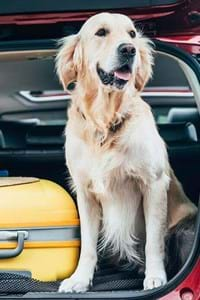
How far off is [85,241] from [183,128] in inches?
43.4

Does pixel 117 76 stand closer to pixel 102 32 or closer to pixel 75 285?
pixel 102 32

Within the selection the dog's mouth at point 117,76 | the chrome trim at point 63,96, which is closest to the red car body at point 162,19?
the dog's mouth at point 117,76

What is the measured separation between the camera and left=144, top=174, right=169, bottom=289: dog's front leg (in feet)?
10.00

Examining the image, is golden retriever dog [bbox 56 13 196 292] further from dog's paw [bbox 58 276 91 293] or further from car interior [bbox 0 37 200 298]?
car interior [bbox 0 37 200 298]

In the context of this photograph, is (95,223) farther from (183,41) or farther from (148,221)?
(183,41)

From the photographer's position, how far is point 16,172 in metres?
3.98

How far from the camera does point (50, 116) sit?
5.04 m

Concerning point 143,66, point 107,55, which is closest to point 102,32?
point 107,55

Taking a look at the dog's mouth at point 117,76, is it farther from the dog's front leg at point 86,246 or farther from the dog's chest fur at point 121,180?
the dog's front leg at point 86,246

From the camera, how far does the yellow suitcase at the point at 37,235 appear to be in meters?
3.00

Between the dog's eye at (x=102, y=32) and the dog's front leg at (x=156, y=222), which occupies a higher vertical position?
the dog's eye at (x=102, y=32)

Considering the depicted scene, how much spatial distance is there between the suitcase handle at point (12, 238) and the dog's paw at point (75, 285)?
221 millimetres

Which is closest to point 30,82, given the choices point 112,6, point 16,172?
point 16,172

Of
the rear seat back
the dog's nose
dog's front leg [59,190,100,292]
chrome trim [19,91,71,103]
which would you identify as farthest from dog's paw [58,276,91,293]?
chrome trim [19,91,71,103]
